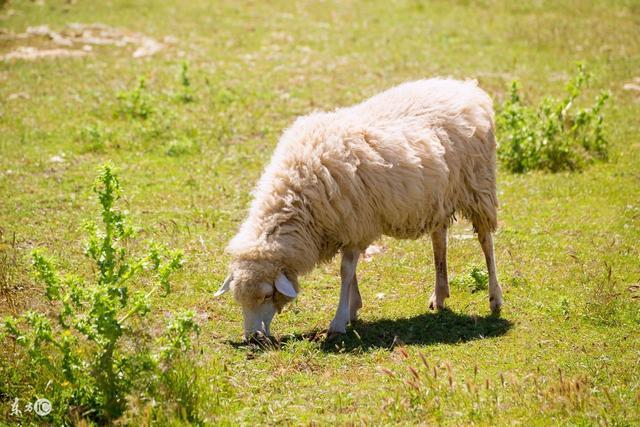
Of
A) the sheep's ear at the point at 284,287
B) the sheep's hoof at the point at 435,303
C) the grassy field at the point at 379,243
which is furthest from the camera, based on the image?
the sheep's hoof at the point at 435,303

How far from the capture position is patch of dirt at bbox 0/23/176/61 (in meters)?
18.1

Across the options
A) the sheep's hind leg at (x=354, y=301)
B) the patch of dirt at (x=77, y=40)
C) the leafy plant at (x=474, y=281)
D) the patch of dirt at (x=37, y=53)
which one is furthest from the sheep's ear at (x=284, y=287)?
the patch of dirt at (x=37, y=53)

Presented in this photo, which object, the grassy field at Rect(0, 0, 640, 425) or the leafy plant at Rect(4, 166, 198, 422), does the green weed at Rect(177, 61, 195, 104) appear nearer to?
the grassy field at Rect(0, 0, 640, 425)

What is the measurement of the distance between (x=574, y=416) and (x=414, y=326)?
97.6 inches

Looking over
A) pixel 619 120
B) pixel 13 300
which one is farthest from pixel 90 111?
pixel 619 120

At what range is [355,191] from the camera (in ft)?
25.8

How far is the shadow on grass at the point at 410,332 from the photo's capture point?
779cm

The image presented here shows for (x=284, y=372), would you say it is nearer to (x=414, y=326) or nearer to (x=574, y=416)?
(x=414, y=326)

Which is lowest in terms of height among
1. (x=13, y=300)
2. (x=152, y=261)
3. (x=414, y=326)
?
(x=414, y=326)

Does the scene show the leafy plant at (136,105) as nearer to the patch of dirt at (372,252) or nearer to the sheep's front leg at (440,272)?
the patch of dirt at (372,252)

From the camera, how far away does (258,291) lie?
25.2 feet

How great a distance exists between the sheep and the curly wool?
0.03ft

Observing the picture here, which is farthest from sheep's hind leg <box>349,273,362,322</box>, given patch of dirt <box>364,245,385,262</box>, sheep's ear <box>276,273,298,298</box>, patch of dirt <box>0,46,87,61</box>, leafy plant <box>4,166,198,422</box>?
patch of dirt <box>0,46,87,61</box>

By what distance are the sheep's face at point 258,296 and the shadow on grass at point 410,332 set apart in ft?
0.71
